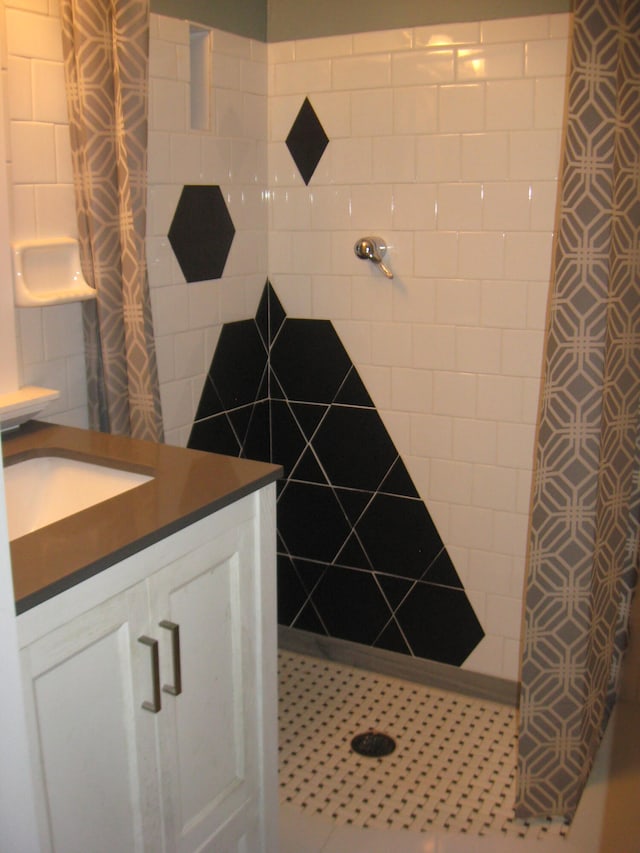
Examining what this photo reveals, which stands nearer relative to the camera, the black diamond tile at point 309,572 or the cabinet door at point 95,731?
the cabinet door at point 95,731

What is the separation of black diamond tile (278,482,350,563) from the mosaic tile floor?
0.36m

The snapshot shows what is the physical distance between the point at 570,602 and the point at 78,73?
1.51 m

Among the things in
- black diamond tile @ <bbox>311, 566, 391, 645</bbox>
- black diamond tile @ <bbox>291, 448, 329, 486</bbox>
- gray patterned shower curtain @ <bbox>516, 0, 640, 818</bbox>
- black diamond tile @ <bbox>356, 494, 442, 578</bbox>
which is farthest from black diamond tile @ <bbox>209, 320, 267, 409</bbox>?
gray patterned shower curtain @ <bbox>516, 0, 640, 818</bbox>

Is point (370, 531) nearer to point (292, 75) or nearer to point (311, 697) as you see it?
point (311, 697)

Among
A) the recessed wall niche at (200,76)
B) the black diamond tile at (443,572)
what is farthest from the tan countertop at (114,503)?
the black diamond tile at (443,572)

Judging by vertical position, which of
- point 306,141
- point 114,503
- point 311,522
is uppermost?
point 306,141

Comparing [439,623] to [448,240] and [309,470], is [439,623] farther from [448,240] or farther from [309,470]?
[448,240]

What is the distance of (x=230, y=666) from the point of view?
1491mm

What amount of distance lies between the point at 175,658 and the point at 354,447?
1.29m

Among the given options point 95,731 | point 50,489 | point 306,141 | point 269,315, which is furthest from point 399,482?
point 95,731

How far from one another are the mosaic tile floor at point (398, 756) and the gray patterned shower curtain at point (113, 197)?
959 millimetres

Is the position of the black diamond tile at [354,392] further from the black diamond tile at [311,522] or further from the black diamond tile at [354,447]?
the black diamond tile at [311,522]

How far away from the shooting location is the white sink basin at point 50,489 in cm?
158

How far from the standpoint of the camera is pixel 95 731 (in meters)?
1.20
